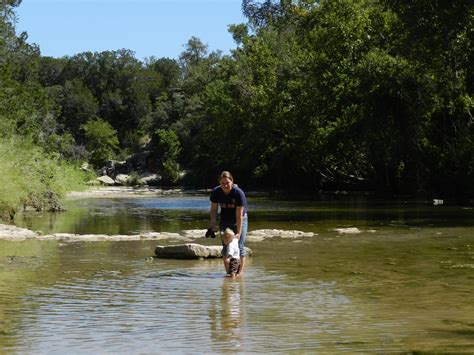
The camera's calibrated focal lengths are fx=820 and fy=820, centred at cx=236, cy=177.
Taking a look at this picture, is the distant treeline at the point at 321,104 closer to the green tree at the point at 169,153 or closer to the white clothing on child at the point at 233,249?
the green tree at the point at 169,153

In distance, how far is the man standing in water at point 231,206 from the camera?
15.0m

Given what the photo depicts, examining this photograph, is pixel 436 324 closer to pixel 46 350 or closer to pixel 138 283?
pixel 46 350

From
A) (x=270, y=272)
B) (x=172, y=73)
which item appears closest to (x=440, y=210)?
(x=270, y=272)

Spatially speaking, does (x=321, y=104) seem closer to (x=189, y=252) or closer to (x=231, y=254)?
(x=189, y=252)

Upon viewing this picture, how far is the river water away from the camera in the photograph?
9.21 metres

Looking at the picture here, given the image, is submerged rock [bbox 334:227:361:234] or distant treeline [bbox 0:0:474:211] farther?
distant treeline [bbox 0:0:474:211]

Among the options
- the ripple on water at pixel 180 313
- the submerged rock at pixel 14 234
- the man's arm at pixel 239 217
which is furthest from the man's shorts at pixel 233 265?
the submerged rock at pixel 14 234

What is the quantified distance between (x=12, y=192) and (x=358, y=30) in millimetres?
27658

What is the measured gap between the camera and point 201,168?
279 feet

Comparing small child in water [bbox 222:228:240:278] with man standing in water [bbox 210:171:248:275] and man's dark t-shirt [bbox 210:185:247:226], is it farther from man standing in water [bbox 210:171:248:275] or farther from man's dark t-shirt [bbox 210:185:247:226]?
man's dark t-shirt [bbox 210:185:247:226]

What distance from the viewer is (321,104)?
179ft

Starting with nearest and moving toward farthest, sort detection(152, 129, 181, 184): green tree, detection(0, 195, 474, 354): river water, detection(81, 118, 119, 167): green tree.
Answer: detection(0, 195, 474, 354): river water, detection(152, 129, 181, 184): green tree, detection(81, 118, 119, 167): green tree

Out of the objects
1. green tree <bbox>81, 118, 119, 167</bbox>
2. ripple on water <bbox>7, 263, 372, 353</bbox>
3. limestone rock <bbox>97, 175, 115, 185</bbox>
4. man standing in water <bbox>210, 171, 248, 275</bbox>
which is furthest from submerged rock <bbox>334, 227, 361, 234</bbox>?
green tree <bbox>81, 118, 119, 167</bbox>

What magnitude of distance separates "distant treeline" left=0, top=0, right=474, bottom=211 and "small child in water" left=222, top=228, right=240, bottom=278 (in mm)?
16239
